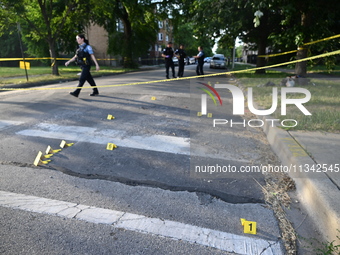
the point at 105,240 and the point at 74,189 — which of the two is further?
the point at 74,189

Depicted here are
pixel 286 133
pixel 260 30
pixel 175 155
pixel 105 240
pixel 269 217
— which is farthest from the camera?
pixel 260 30

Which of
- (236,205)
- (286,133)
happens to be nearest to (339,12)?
(286,133)

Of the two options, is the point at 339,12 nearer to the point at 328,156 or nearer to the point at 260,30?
the point at 260,30

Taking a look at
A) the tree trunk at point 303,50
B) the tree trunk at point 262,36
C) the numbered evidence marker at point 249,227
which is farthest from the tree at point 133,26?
the numbered evidence marker at point 249,227

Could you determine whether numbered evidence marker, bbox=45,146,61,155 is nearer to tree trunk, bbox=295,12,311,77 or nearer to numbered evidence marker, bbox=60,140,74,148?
numbered evidence marker, bbox=60,140,74,148

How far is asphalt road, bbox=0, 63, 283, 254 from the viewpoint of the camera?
2398 mm

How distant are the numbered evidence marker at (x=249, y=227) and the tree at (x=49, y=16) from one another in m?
17.6

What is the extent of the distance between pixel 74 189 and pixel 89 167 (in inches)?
25.4

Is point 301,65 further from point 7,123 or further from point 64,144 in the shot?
point 7,123

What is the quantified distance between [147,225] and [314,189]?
184 cm

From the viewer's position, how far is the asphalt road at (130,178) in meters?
2.40

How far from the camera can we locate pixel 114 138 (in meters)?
5.14

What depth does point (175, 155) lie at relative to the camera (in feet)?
14.4

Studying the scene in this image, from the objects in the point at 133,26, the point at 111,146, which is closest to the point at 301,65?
the point at 111,146
